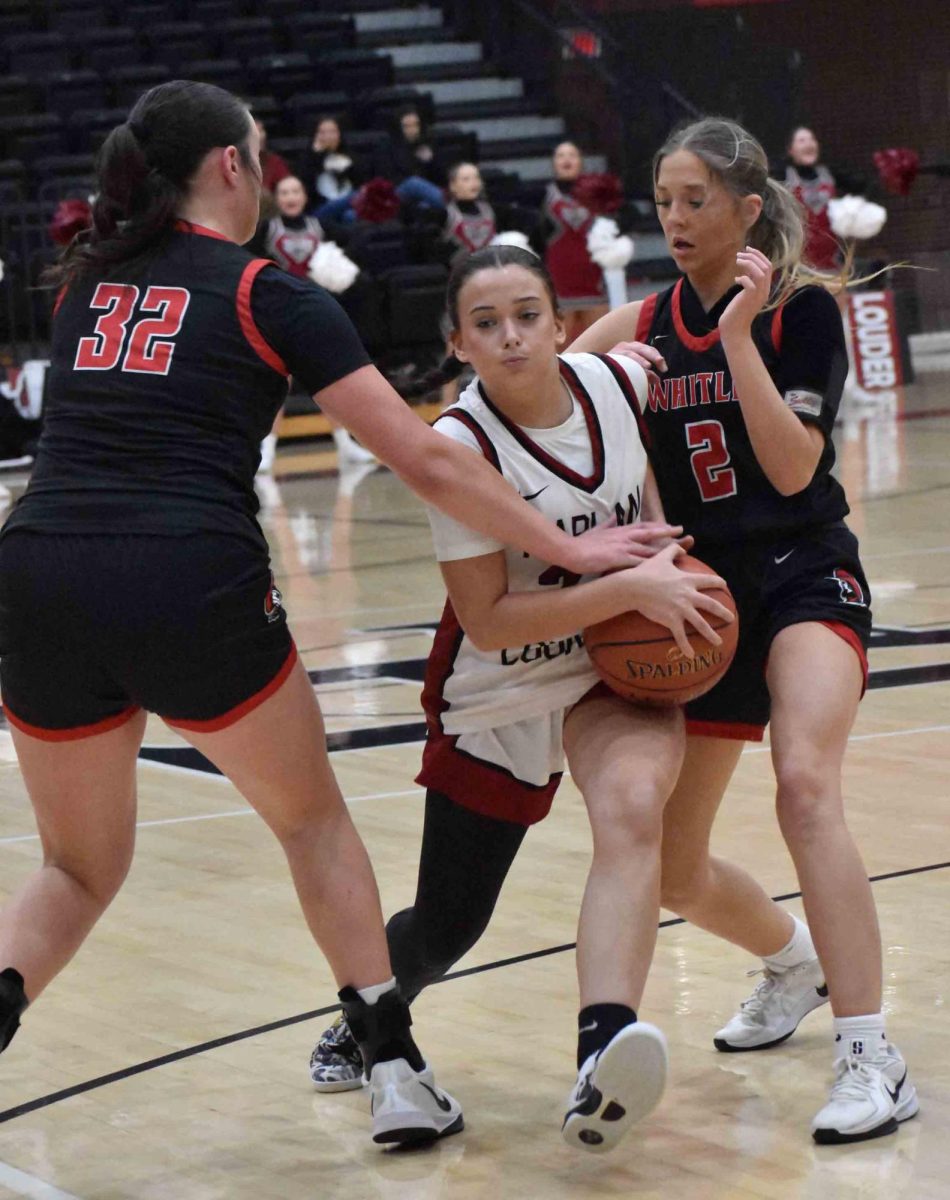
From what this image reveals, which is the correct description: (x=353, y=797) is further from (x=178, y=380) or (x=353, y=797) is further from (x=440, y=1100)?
(x=178, y=380)

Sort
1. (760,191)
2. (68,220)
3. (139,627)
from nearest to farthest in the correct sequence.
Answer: (139,627), (760,191), (68,220)

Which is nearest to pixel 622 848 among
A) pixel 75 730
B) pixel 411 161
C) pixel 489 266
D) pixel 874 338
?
pixel 75 730

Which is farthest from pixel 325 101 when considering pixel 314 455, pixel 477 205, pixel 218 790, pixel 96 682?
pixel 96 682

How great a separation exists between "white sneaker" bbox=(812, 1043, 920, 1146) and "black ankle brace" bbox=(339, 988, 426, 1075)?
61 cm

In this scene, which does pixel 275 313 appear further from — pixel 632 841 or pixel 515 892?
pixel 515 892

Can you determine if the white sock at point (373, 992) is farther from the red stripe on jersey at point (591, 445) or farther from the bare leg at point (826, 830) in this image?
Result: the red stripe on jersey at point (591, 445)

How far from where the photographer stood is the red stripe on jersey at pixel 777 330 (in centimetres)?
328

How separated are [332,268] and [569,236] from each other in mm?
2431

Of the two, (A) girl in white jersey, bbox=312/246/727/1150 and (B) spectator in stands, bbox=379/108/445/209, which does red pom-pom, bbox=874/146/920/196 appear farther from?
(A) girl in white jersey, bbox=312/246/727/1150

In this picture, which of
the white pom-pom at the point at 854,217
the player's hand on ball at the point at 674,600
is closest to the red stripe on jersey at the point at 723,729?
the player's hand on ball at the point at 674,600

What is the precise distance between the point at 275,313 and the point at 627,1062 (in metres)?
1.13

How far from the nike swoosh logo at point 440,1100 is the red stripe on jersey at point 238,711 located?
2.02ft

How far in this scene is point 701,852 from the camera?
3.25m

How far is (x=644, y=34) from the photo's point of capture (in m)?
19.8
